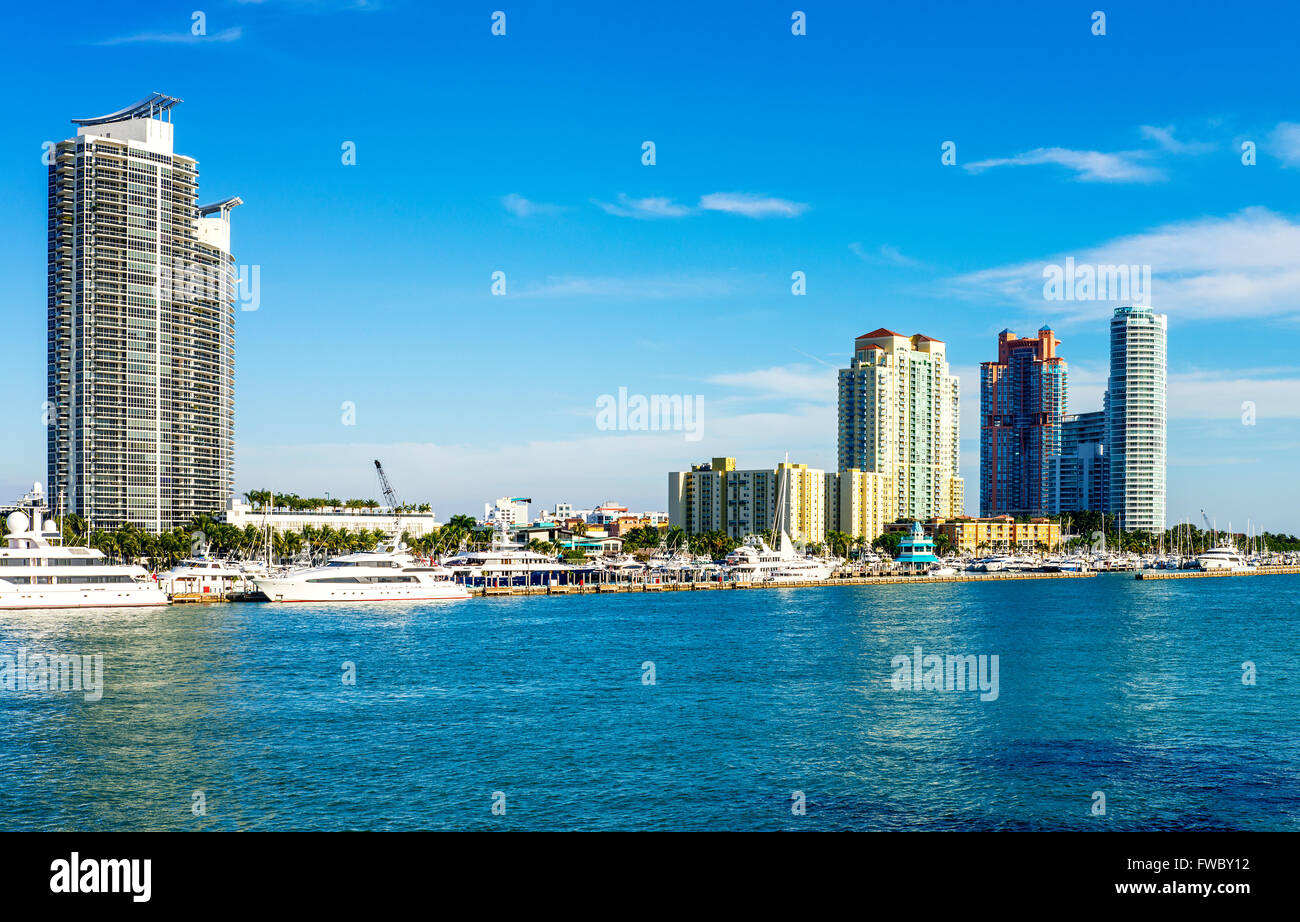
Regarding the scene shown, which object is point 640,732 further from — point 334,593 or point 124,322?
point 124,322

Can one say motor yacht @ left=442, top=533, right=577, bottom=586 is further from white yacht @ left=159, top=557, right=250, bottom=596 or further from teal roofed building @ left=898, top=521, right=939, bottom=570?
teal roofed building @ left=898, top=521, right=939, bottom=570

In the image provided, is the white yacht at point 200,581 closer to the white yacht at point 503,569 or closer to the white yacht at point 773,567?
the white yacht at point 503,569

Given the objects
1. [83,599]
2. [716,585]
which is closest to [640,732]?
[83,599]

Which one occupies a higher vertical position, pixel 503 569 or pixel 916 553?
pixel 503 569

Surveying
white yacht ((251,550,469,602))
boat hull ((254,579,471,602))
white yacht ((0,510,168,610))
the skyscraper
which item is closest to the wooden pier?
white yacht ((251,550,469,602))
